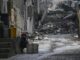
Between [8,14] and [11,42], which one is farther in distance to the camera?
[8,14]

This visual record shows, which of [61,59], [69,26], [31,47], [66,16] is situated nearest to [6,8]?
[31,47]

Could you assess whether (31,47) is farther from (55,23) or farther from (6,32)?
(55,23)

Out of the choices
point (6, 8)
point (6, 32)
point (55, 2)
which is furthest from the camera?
point (55, 2)

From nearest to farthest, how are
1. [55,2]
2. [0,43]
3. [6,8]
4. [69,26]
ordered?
[0,43]
[6,8]
[69,26]
[55,2]

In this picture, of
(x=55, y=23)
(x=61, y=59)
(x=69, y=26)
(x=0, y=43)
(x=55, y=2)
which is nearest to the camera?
(x=61, y=59)

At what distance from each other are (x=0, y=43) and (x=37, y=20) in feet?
151

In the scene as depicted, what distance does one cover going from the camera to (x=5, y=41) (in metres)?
18.8

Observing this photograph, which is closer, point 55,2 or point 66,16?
point 66,16

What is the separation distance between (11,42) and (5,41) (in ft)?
1.25

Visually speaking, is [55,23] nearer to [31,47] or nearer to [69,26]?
[69,26]

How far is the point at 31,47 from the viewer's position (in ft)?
72.0

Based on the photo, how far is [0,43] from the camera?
18.0 meters

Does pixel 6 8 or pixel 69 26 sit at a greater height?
pixel 6 8

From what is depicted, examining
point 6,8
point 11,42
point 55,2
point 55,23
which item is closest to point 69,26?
point 55,23
